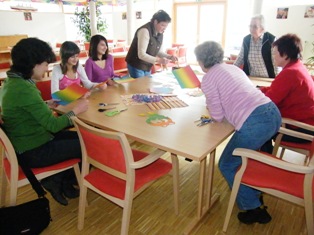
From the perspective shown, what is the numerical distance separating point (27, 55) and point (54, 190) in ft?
3.17

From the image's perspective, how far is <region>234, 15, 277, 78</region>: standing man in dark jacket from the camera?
266 centimetres

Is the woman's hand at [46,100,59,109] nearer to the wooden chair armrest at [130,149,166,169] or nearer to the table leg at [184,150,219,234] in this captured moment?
the wooden chair armrest at [130,149,166,169]

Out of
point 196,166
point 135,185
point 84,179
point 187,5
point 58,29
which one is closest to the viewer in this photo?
point 135,185

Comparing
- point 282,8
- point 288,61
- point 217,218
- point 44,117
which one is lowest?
point 217,218

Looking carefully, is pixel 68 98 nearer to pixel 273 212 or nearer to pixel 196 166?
pixel 196 166

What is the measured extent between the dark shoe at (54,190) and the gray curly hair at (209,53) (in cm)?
134

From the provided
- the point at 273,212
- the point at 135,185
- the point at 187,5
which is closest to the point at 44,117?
the point at 135,185

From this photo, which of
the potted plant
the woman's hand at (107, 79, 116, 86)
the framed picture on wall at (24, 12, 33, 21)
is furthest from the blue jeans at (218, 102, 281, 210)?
the framed picture on wall at (24, 12, 33, 21)

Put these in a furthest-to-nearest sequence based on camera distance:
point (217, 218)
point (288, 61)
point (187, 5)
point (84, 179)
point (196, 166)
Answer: point (187, 5), point (196, 166), point (288, 61), point (217, 218), point (84, 179)

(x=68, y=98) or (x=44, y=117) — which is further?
(x=68, y=98)

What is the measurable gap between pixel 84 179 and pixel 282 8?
667 centimetres

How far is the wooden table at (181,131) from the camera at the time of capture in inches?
51.4

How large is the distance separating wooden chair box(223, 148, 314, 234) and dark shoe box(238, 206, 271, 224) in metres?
0.23

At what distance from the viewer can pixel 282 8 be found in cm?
626
